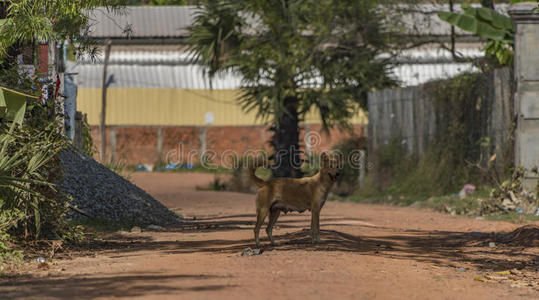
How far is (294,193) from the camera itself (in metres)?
11.0

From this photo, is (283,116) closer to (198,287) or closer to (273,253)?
(273,253)

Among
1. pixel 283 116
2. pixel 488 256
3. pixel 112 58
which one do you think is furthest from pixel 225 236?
pixel 112 58

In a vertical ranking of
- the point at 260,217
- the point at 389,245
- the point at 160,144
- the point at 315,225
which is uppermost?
the point at 160,144

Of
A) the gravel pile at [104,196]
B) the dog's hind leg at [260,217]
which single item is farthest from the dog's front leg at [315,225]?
the gravel pile at [104,196]

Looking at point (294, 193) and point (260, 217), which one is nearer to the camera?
point (260, 217)

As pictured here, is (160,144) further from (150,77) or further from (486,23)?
(486,23)

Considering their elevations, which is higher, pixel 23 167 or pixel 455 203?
pixel 23 167

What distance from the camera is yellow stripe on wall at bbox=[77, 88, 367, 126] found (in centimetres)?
3534

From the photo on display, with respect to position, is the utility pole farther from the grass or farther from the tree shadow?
the tree shadow

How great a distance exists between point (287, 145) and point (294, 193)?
522 inches

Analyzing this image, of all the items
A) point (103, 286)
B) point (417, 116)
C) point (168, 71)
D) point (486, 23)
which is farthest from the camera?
point (168, 71)

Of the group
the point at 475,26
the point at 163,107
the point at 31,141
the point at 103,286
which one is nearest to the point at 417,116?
the point at 475,26

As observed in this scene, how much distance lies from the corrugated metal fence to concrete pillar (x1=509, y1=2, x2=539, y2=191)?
0.69 metres

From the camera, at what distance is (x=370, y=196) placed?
2359 cm
